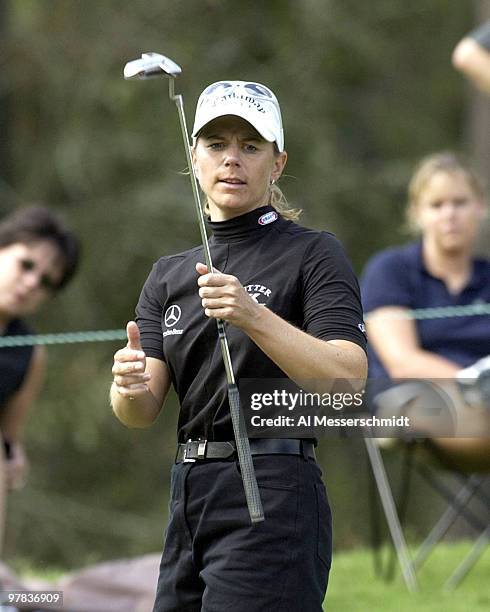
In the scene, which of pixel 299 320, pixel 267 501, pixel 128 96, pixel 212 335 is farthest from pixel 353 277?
pixel 128 96

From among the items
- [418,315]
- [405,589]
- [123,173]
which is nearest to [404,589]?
[405,589]

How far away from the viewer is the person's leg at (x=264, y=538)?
A: 278 cm

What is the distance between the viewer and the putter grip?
108 inches

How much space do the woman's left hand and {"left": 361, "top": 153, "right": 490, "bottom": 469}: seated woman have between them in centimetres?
275

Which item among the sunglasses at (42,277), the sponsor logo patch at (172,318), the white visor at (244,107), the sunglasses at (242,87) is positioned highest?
the sunglasses at (242,87)

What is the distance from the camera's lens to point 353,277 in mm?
2953

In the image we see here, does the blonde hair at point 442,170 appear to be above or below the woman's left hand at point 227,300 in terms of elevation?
above

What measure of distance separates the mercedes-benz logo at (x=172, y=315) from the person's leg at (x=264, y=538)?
34 centimetres

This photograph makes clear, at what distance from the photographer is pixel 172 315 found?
120 inches

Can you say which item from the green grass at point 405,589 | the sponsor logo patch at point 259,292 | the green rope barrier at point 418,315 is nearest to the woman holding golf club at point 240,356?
the sponsor logo patch at point 259,292

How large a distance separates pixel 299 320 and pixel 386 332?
2.67m

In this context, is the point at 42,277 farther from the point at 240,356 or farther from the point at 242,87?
the point at 240,356

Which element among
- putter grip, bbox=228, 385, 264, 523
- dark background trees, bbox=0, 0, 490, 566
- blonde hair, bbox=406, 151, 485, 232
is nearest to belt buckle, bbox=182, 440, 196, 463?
putter grip, bbox=228, 385, 264, 523

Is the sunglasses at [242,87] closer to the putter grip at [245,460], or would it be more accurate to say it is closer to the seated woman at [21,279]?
the putter grip at [245,460]
